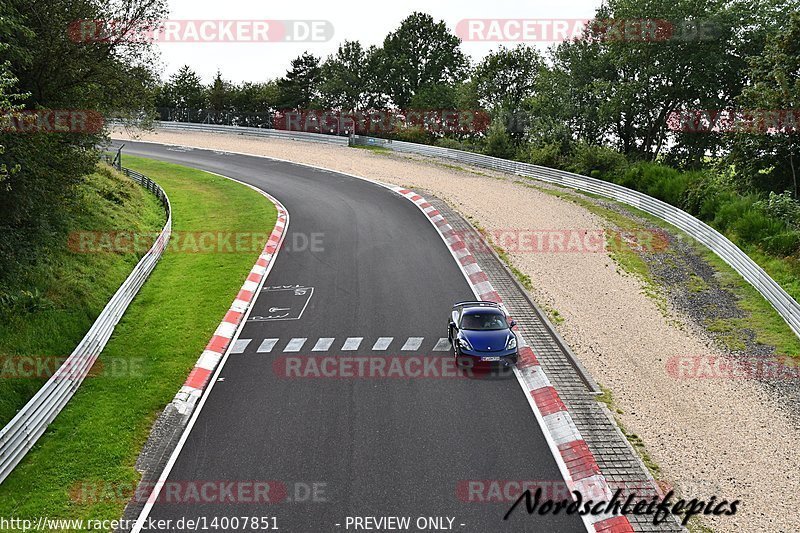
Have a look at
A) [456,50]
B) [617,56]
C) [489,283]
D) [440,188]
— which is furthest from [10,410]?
[456,50]

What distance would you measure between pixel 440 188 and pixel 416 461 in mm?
24712

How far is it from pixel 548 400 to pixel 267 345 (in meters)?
7.75

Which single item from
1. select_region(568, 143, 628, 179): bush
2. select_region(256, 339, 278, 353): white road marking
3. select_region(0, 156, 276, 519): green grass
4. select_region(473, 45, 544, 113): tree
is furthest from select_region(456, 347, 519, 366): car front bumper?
select_region(473, 45, 544, 113): tree

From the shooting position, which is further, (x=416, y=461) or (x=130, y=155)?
(x=130, y=155)

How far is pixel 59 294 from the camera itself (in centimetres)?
1675

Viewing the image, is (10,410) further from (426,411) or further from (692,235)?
(692,235)

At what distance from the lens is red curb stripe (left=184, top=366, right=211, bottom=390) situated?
1430 centimetres

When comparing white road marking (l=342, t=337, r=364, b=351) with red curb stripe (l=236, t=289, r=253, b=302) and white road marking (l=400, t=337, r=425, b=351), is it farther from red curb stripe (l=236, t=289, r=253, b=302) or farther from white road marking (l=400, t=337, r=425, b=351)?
red curb stripe (l=236, t=289, r=253, b=302)

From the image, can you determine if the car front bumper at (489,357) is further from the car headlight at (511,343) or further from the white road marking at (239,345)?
the white road marking at (239,345)

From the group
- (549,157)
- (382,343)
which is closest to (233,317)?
(382,343)

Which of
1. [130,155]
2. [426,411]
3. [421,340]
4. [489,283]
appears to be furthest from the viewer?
[130,155]

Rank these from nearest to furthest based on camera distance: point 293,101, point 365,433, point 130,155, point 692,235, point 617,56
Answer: point 365,433
point 692,235
point 617,56
point 130,155
point 293,101

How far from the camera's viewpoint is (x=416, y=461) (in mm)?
11484

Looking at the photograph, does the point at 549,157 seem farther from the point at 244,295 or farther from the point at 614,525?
the point at 614,525
